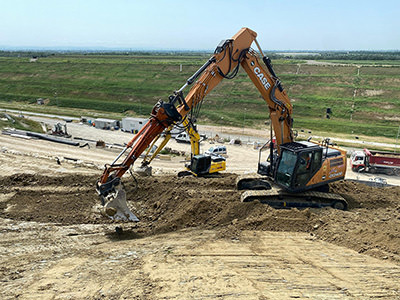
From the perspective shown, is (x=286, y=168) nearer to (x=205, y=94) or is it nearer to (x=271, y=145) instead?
(x=271, y=145)

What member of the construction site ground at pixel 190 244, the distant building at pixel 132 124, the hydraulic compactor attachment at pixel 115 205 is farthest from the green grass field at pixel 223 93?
the hydraulic compactor attachment at pixel 115 205

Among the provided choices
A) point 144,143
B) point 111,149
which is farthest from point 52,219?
point 111,149

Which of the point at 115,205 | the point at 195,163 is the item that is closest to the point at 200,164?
the point at 195,163

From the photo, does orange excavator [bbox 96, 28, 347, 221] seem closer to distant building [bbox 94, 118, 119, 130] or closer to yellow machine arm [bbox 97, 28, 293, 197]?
yellow machine arm [bbox 97, 28, 293, 197]

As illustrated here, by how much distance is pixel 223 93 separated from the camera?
194ft

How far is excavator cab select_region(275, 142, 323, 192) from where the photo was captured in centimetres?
1251

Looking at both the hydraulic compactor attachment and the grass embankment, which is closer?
the hydraulic compactor attachment

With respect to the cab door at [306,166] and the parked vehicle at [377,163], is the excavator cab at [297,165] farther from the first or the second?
the parked vehicle at [377,163]

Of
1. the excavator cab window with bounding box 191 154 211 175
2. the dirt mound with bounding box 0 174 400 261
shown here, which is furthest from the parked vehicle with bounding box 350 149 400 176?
the excavator cab window with bounding box 191 154 211 175

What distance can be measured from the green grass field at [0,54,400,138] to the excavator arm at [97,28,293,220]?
98.8 feet

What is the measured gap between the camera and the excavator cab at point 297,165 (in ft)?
41.0

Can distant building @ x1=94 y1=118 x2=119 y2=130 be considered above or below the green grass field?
below

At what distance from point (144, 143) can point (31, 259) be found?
4.93m

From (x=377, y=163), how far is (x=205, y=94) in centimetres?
1868
